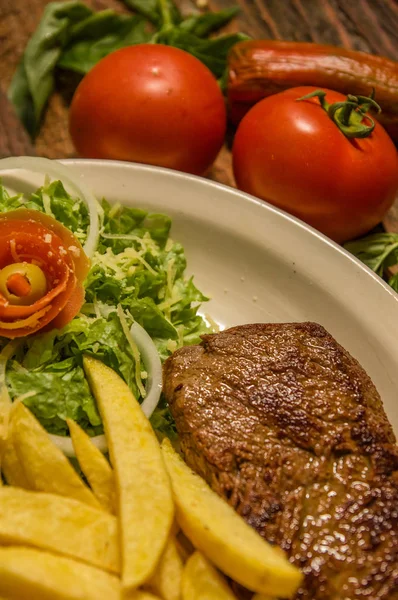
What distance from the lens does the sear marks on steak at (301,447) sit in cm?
234

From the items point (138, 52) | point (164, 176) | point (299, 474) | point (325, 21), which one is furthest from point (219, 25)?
point (299, 474)

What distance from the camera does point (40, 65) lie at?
4.99 m

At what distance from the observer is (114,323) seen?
3242mm

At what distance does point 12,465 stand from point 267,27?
15.3 ft

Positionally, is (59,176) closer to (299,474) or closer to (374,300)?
(374,300)

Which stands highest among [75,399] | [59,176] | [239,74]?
[239,74]

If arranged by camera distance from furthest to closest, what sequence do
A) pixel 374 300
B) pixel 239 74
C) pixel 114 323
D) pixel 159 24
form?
1. pixel 159 24
2. pixel 239 74
3. pixel 374 300
4. pixel 114 323

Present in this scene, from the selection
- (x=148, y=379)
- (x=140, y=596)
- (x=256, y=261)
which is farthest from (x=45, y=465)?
(x=256, y=261)

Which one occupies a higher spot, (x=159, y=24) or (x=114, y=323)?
(x=159, y=24)

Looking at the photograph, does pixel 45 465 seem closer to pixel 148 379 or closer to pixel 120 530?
pixel 120 530

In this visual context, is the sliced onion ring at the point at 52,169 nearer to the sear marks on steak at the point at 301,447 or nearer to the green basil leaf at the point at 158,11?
the sear marks on steak at the point at 301,447

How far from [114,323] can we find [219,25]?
354 cm

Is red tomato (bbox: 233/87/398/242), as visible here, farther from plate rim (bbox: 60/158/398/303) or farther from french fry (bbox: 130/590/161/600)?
french fry (bbox: 130/590/161/600)

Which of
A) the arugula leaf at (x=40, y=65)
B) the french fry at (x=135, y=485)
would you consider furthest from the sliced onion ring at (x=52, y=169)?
the french fry at (x=135, y=485)
